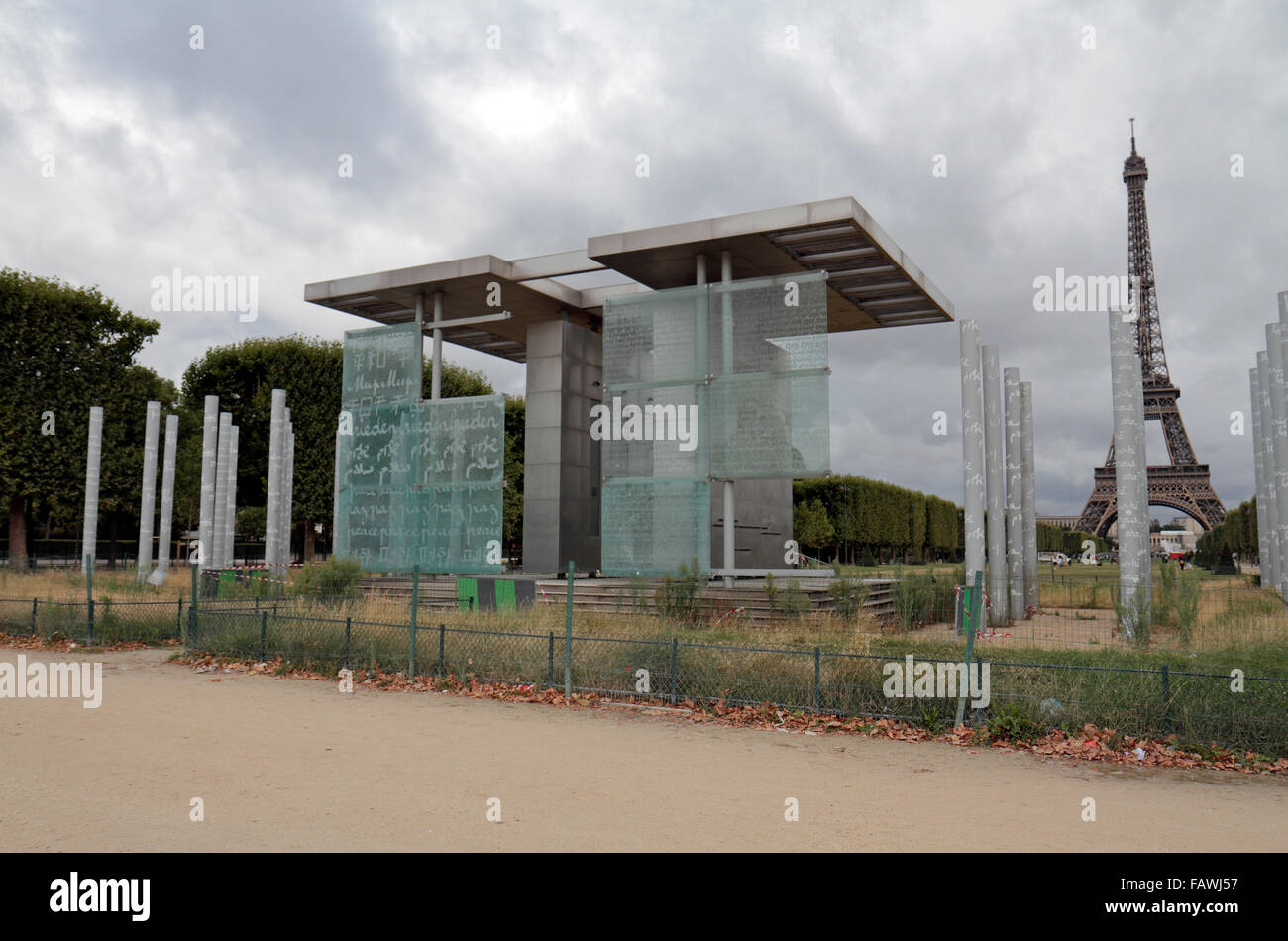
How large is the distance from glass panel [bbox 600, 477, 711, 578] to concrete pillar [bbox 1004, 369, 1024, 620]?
781 cm

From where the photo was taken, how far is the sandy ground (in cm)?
586

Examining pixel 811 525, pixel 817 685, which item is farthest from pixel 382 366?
pixel 811 525

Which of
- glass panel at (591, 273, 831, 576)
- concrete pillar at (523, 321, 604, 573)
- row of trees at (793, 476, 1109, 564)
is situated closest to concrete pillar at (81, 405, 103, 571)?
concrete pillar at (523, 321, 604, 573)

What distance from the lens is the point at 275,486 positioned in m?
30.0

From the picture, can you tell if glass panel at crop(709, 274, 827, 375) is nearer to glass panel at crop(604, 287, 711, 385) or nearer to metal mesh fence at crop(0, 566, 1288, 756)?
glass panel at crop(604, 287, 711, 385)

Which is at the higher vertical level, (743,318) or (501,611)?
(743,318)

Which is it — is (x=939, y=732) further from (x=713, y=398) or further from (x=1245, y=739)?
(x=713, y=398)

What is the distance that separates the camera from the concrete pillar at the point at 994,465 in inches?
797

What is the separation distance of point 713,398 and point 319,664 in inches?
372

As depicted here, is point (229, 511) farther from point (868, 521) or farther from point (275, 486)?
point (868, 521)

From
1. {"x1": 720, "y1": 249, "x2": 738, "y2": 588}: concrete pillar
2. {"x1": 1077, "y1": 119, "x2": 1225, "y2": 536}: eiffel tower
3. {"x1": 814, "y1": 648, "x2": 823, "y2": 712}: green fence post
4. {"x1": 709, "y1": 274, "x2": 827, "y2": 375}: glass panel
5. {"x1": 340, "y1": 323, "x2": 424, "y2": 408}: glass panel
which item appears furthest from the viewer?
{"x1": 1077, "y1": 119, "x2": 1225, "y2": 536}: eiffel tower

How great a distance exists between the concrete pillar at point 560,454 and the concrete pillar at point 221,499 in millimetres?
11876

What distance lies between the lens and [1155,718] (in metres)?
8.77
